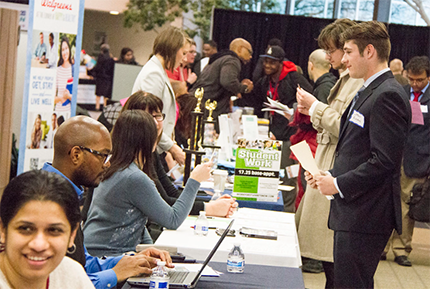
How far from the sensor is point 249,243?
2.26 m

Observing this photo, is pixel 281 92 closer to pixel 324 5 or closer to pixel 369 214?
pixel 369 214

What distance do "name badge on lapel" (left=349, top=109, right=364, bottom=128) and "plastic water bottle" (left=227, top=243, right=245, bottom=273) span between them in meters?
0.78

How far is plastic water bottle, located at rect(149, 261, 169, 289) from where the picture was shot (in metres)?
1.65

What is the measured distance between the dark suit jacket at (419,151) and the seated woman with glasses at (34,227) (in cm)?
432

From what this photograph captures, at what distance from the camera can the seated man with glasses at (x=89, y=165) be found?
1.76 m

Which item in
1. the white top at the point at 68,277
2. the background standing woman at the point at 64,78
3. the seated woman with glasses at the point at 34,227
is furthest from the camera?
the background standing woman at the point at 64,78

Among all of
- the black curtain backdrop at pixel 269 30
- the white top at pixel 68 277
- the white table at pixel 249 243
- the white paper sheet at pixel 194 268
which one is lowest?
the white table at pixel 249 243

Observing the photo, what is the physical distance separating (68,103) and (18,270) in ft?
10.6

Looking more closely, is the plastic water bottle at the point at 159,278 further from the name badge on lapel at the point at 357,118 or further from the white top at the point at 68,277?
the name badge on lapel at the point at 357,118

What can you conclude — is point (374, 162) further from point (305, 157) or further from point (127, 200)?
point (127, 200)

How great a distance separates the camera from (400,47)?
31.2ft

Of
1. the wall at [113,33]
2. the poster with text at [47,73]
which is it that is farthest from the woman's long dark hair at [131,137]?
the wall at [113,33]

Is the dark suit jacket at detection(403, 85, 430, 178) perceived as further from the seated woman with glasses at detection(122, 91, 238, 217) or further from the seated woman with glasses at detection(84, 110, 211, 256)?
the seated woman with glasses at detection(84, 110, 211, 256)

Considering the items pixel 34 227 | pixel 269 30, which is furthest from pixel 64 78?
pixel 269 30
